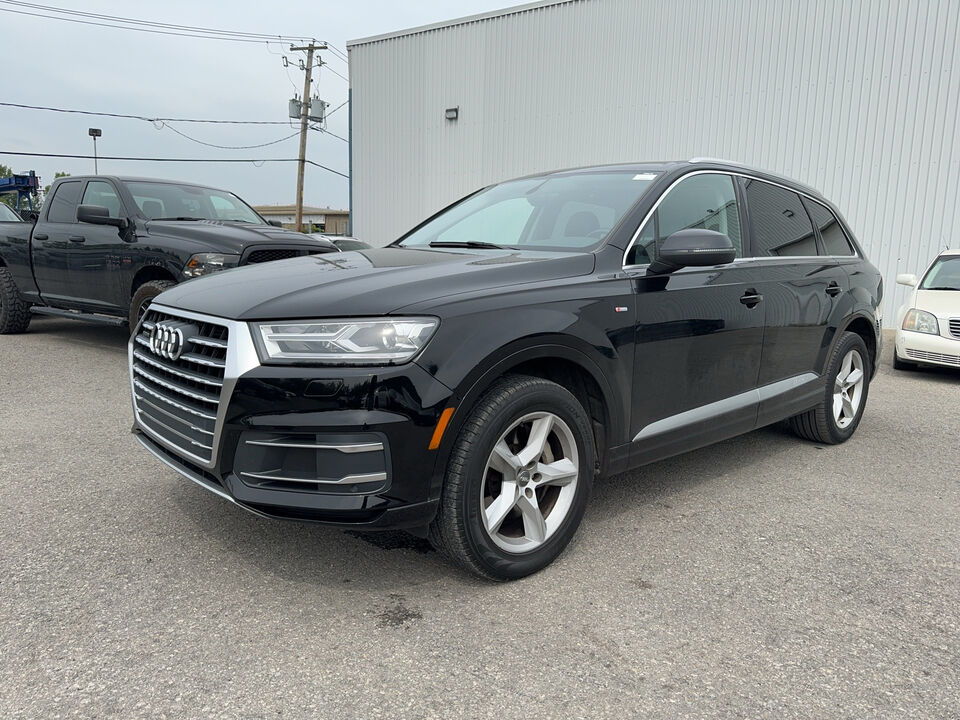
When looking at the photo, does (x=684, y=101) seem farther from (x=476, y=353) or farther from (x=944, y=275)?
(x=476, y=353)

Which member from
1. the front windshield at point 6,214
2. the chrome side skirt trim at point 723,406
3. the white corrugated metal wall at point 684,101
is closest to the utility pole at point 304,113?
the white corrugated metal wall at point 684,101

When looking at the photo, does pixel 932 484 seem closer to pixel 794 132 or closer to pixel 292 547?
pixel 292 547

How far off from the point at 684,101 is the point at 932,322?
777cm

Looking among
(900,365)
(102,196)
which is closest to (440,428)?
(102,196)

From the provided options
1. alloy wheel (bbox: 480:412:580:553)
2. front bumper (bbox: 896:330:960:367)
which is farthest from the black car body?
front bumper (bbox: 896:330:960:367)

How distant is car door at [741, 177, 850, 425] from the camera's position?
392cm

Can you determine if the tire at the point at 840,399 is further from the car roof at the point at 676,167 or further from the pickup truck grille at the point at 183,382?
the pickup truck grille at the point at 183,382

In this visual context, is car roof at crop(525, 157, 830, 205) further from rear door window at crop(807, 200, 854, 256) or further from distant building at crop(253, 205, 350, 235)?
distant building at crop(253, 205, 350, 235)

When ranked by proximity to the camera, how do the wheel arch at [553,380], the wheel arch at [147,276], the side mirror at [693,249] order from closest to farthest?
the wheel arch at [553,380]
the side mirror at [693,249]
the wheel arch at [147,276]

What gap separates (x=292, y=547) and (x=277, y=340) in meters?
1.04

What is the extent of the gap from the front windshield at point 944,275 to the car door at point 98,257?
9080 mm

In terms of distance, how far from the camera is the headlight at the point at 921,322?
790 centimetres

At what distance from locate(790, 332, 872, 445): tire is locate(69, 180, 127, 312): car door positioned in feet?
20.4

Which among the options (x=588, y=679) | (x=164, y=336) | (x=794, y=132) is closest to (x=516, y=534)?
(x=588, y=679)
